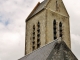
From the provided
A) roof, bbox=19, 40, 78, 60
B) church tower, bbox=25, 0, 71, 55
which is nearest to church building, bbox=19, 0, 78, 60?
church tower, bbox=25, 0, 71, 55

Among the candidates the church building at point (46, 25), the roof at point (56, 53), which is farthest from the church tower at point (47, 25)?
the roof at point (56, 53)

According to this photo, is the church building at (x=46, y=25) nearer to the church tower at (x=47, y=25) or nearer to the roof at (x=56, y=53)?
the church tower at (x=47, y=25)

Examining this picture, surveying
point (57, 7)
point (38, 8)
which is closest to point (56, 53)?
point (57, 7)

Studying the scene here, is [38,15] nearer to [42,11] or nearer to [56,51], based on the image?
[42,11]

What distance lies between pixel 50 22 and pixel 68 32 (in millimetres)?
2628

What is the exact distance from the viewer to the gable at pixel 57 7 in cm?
2548

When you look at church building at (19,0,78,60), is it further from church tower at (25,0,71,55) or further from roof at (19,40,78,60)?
roof at (19,40,78,60)

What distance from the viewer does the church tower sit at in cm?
2445

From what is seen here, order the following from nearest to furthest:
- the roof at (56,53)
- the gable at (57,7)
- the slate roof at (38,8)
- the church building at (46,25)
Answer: the roof at (56,53), the church building at (46,25), the gable at (57,7), the slate roof at (38,8)

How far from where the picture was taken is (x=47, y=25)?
2436cm

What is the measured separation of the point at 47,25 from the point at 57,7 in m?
2.73

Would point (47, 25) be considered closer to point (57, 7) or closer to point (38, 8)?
point (57, 7)

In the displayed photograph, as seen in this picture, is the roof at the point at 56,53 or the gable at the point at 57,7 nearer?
the roof at the point at 56,53

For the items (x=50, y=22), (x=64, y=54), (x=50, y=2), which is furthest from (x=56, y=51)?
(x=50, y=2)
